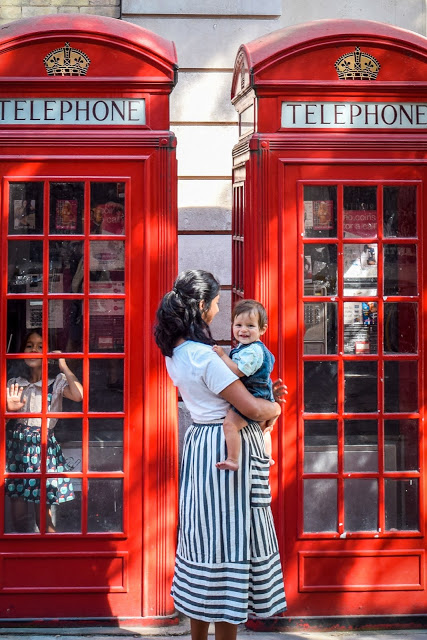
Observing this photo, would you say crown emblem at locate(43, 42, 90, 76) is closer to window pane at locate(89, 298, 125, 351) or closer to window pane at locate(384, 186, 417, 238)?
window pane at locate(89, 298, 125, 351)

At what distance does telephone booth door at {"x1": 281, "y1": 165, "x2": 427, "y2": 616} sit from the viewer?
422cm

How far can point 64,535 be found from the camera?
13.7 feet

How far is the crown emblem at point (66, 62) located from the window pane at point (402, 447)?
89.6 inches

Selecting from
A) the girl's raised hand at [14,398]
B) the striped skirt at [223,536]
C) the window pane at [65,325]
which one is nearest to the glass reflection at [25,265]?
the window pane at [65,325]

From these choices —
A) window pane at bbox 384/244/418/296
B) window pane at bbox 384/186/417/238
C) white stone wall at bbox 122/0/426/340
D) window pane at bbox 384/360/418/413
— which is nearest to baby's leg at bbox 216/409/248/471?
window pane at bbox 384/360/418/413

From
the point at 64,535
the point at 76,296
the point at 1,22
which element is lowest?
the point at 64,535

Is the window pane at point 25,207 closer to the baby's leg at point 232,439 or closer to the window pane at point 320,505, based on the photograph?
the baby's leg at point 232,439

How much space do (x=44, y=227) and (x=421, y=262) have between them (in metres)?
1.83

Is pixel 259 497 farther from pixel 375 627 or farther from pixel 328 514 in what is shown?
pixel 375 627

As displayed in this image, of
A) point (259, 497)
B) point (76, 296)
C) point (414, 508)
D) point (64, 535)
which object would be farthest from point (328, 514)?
point (76, 296)

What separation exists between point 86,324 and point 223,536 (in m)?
1.29

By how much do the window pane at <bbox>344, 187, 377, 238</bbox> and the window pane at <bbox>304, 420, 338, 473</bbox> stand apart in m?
0.93

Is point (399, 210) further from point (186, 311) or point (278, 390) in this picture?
point (186, 311)

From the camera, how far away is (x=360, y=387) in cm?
427
